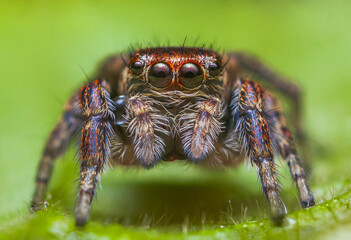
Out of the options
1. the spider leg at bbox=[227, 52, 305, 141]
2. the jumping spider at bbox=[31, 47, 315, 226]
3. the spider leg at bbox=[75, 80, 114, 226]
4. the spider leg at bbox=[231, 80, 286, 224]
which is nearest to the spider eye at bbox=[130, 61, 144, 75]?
the jumping spider at bbox=[31, 47, 315, 226]

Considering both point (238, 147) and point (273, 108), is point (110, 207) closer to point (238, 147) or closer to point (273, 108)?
point (238, 147)

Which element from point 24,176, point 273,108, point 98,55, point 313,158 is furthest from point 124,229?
point 98,55

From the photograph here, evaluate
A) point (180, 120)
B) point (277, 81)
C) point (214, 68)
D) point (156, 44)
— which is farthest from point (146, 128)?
point (277, 81)

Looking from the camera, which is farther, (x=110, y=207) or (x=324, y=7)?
(x=324, y=7)

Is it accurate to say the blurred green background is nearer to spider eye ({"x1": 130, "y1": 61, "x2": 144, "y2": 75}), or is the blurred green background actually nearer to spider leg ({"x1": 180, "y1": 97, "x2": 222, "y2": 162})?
spider leg ({"x1": 180, "y1": 97, "x2": 222, "y2": 162})

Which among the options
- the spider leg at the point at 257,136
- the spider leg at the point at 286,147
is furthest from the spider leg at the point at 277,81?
the spider leg at the point at 257,136

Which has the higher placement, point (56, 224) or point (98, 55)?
point (98, 55)
